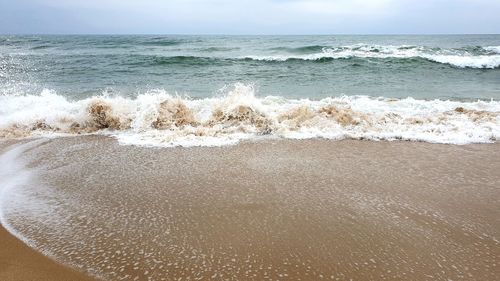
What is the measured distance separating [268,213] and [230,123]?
3.52m

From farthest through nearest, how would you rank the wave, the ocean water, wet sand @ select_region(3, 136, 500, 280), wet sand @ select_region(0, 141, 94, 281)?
the ocean water
the wave
wet sand @ select_region(3, 136, 500, 280)
wet sand @ select_region(0, 141, 94, 281)

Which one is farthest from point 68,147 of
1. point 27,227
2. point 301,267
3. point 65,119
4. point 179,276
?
point 301,267

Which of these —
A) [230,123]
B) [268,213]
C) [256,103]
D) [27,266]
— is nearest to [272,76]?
[256,103]

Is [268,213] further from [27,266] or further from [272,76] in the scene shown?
[272,76]

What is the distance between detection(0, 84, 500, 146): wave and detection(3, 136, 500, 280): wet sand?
799 mm

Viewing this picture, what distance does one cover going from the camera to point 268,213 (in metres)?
3.12

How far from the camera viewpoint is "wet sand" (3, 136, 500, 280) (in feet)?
7.96

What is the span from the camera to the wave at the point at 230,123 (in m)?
5.69

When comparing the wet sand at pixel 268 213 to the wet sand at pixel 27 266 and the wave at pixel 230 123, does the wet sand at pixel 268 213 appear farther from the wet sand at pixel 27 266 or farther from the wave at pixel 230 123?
the wave at pixel 230 123

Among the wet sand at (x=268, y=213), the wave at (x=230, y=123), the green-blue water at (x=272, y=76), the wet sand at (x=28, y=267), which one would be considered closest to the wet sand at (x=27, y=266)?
the wet sand at (x=28, y=267)

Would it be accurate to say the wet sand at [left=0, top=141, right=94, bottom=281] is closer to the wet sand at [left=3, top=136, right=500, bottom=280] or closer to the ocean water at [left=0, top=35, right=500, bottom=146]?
the wet sand at [left=3, top=136, right=500, bottom=280]

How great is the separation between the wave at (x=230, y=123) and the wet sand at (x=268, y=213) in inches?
31.5

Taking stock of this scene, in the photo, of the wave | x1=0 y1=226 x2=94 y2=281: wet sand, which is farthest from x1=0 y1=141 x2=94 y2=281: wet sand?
the wave

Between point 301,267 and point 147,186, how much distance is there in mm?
1959
